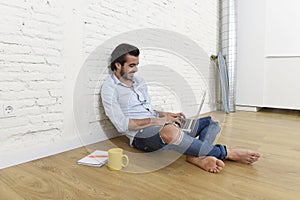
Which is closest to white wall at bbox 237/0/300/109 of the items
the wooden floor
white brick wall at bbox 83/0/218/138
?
white brick wall at bbox 83/0/218/138

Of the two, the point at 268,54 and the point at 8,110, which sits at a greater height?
the point at 268,54

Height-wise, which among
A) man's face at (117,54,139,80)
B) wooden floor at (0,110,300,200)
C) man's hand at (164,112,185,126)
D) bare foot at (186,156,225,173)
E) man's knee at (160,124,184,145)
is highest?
man's face at (117,54,139,80)

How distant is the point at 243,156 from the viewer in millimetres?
1234

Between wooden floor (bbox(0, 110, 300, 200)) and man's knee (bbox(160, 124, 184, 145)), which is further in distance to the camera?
man's knee (bbox(160, 124, 184, 145))

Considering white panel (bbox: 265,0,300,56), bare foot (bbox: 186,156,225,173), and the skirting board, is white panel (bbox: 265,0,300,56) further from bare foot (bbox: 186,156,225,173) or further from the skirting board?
bare foot (bbox: 186,156,225,173)

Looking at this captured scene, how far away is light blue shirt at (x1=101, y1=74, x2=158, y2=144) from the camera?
4.66 ft

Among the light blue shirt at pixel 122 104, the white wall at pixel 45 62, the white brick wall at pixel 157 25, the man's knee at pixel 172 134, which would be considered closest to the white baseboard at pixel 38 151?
the white wall at pixel 45 62

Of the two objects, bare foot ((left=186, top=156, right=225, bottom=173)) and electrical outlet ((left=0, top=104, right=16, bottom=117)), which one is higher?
electrical outlet ((left=0, top=104, right=16, bottom=117))

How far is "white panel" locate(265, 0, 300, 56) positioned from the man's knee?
2.23m

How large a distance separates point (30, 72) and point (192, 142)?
899 mm

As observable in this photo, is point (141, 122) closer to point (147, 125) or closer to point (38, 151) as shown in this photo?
point (147, 125)

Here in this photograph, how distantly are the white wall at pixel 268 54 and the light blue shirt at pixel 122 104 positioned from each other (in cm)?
192

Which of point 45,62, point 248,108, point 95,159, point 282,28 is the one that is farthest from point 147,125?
point 282,28

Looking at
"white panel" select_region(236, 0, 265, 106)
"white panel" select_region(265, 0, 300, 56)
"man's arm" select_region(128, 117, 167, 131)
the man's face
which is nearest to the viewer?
"man's arm" select_region(128, 117, 167, 131)
